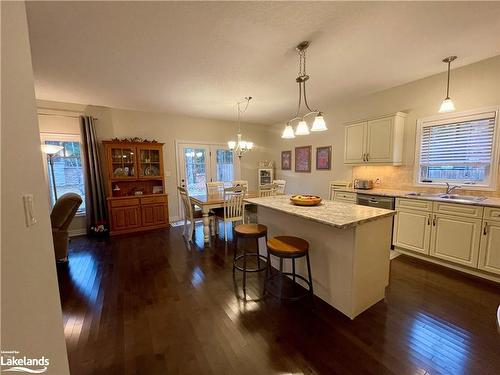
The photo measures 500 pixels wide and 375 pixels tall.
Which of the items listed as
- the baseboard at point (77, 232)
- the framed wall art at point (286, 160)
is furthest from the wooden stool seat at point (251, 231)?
the baseboard at point (77, 232)

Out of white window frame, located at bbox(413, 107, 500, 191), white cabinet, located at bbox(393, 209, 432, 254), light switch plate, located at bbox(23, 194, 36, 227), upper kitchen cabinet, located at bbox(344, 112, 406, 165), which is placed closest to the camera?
light switch plate, located at bbox(23, 194, 36, 227)

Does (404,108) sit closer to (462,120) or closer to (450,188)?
(462,120)

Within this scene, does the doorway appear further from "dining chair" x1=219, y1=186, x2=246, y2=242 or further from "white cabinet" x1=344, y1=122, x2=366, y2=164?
"white cabinet" x1=344, y1=122, x2=366, y2=164

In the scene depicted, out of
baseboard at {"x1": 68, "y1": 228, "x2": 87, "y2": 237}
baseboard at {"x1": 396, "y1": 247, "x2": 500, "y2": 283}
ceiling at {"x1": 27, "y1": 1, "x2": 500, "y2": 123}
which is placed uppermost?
ceiling at {"x1": 27, "y1": 1, "x2": 500, "y2": 123}

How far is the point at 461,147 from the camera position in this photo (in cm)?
297

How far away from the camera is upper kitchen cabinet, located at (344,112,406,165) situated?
3.39m

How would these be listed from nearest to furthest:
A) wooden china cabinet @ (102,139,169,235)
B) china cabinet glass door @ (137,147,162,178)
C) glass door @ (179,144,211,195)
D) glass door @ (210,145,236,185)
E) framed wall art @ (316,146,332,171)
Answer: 1. wooden china cabinet @ (102,139,169,235)
2. china cabinet glass door @ (137,147,162,178)
3. framed wall art @ (316,146,332,171)
4. glass door @ (179,144,211,195)
5. glass door @ (210,145,236,185)

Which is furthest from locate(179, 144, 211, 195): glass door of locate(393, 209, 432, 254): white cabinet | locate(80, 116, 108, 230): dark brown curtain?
locate(393, 209, 432, 254): white cabinet

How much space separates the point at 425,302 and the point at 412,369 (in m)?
0.93

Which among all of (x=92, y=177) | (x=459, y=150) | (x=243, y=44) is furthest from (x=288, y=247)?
(x=92, y=177)

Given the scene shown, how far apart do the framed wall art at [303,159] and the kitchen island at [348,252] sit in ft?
10.6

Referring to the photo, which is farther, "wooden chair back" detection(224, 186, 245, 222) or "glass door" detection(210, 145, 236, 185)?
"glass door" detection(210, 145, 236, 185)

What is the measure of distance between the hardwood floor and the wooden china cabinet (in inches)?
64.5

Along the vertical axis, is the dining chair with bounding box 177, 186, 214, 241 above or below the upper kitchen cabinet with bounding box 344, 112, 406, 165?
below
